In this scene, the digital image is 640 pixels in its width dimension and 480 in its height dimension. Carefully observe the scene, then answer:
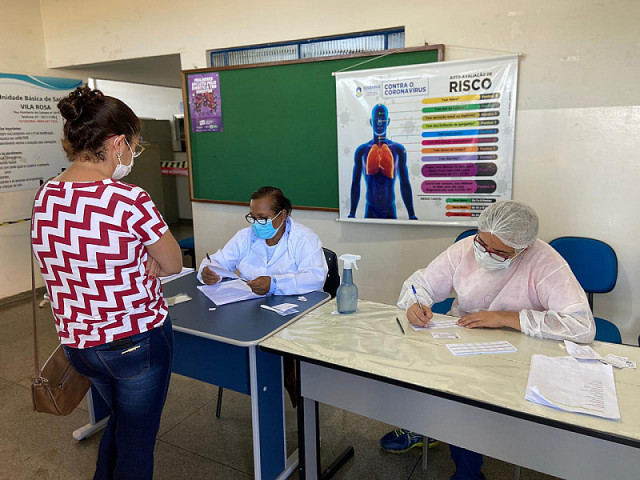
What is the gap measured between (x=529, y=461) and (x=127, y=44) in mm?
4229

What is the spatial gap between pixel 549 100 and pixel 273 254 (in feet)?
5.92

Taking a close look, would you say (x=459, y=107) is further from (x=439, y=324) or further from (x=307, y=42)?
(x=439, y=324)

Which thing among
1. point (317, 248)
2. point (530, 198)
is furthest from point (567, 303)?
point (530, 198)

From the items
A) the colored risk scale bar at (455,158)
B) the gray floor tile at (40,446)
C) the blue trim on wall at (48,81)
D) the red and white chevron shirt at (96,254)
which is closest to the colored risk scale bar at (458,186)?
the colored risk scale bar at (455,158)

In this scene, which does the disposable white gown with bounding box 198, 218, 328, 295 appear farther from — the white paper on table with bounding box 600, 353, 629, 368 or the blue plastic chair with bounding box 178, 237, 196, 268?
the blue plastic chair with bounding box 178, 237, 196, 268

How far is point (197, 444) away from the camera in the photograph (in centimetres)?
223

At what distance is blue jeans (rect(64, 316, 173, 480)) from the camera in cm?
135

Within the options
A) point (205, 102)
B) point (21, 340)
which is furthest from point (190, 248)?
point (21, 340)

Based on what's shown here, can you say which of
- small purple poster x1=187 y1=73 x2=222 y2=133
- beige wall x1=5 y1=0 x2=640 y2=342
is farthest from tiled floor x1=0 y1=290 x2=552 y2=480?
small purple poster x1=187 y1=73 x2=222 y2=133

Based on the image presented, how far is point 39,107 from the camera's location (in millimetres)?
4312

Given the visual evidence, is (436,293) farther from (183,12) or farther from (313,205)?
(183,12)

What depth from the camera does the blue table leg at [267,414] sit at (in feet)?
5.68

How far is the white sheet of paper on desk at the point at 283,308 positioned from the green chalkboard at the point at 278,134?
157cm

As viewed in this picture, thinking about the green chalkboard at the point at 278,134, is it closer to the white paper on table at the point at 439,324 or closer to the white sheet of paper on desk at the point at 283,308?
the white sheet of paper on desk at the point at 283,308
